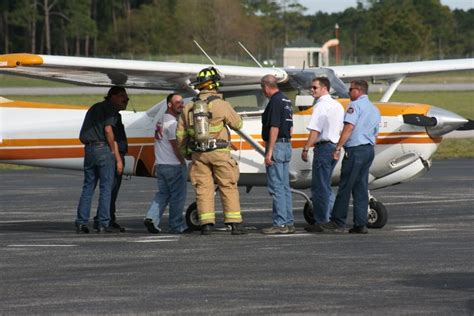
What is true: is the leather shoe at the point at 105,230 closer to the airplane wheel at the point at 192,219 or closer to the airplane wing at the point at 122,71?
the airplane wheel at the point at 192,219

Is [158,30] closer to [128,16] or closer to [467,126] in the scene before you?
[128,16]

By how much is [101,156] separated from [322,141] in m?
2.45

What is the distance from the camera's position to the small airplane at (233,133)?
1470 centimetres

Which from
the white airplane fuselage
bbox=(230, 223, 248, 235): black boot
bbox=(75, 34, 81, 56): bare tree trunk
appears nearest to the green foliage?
the white airplane fuselage

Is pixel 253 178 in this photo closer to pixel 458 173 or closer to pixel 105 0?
pixel 458 173

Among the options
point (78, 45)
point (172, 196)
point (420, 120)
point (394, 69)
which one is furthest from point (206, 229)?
point (78, 45)

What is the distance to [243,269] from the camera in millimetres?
11141

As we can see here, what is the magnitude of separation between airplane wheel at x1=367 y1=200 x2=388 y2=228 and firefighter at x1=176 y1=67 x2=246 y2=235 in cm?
152

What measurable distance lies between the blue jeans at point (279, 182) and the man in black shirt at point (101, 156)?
5.99 ft

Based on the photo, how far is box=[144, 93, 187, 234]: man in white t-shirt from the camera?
14.6m

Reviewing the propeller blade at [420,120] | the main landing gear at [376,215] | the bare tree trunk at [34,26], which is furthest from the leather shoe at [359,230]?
the bare tree trunk at [34,26]

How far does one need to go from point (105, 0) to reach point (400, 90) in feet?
160

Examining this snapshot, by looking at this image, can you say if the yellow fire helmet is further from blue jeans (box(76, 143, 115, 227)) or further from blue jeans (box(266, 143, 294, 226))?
blue jeans (box(76, 143, 115, 227))

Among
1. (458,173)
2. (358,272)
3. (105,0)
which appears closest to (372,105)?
(358,272)
